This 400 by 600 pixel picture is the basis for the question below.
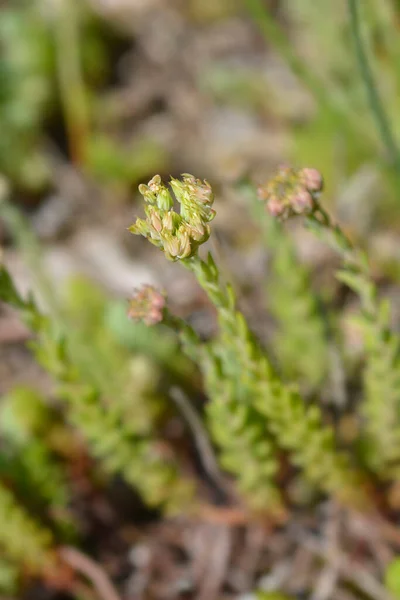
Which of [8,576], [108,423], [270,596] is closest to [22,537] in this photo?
[8,576]

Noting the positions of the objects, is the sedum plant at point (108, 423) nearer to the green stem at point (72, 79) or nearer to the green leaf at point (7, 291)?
the green leaf at point (7, 291)

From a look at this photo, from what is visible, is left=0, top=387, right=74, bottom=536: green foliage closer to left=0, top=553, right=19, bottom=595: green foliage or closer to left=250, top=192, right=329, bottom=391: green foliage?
left=0, top=553, right=19, bottom=595: green foliage

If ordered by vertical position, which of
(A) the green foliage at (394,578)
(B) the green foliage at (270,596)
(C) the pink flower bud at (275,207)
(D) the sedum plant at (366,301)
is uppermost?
(C) the pink flower bud at (275,207)

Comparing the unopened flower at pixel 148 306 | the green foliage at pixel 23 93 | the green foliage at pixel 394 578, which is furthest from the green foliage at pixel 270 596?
the green foliage at pixel 23 93

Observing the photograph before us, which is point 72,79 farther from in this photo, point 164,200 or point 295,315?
point 164,200

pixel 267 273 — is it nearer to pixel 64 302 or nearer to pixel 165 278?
pixel 165 278

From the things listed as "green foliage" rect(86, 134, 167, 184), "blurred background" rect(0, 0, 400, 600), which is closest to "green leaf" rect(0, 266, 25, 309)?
"blurred background" rect(0, 0, 400, 600)

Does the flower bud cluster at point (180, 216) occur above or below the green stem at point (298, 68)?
below

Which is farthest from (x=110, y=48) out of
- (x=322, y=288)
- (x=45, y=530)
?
(x=45, y=530)
